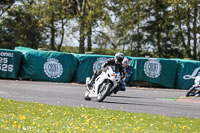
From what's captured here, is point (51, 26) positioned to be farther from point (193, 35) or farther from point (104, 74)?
point (104, 74)

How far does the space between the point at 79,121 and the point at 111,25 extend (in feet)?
111

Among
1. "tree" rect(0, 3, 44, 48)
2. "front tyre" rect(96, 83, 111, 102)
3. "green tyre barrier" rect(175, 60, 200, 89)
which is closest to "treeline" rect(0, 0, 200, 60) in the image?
"tree" rect(0, 3, 44, 48)

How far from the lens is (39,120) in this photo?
952 centimetres

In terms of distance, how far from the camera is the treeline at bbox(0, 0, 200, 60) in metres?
42.7

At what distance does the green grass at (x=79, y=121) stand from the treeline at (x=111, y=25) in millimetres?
29730

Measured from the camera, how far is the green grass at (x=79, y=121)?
334 inches

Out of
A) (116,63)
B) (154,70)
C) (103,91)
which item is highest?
(116,63)

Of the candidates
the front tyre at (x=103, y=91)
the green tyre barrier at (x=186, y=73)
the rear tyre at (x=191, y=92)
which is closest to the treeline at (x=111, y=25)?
the green tyre barrier at (x=186, y=73)

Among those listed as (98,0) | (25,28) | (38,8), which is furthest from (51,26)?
(98,0)

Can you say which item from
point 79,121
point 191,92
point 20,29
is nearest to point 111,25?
point 20,29

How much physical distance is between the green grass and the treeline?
97.5 feet

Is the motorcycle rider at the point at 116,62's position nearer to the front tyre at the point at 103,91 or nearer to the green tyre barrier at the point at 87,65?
the front tyre at the point at 103,91

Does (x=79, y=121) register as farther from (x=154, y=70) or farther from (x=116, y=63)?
(x=154, y=70)

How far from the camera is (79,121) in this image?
32.0 ft
